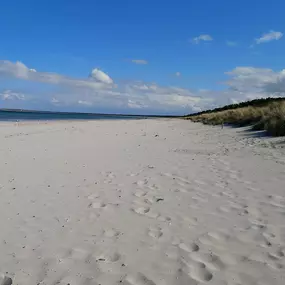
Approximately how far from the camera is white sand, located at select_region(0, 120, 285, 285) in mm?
3350

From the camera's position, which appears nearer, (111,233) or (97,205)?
(111,233)

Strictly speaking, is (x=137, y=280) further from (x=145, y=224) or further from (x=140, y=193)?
(x=140, y=193)

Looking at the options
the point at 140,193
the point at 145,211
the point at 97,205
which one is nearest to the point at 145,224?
the point at 145,211

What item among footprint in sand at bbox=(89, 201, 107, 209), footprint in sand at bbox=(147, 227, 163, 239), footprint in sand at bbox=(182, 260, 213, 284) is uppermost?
footprint in sand at bbox=(89, 201, 107, 209)

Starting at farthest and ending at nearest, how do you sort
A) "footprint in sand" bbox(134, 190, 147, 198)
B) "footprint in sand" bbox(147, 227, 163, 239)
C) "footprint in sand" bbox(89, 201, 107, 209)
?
"footprint in sand" bbox(134, 190, 147, 198)
"footprint in sand" bbox(89, 201, 107, 209)
"footprint in sand" bbox(147, 227, 163, 239)

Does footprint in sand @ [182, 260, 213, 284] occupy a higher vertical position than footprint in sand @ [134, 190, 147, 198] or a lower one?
lower

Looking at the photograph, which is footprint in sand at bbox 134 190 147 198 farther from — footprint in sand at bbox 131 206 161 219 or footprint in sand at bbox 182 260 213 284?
footprint in sand at bbox 182 260 213 284

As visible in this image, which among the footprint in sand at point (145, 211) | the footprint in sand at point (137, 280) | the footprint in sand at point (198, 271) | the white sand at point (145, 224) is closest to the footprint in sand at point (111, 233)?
Result: the white sand at point (145, 224)

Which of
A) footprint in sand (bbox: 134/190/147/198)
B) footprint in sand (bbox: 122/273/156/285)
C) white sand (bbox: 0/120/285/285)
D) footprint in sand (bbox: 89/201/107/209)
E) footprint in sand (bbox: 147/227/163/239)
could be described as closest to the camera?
footprint in sand (bbox: 122/273/156/285)

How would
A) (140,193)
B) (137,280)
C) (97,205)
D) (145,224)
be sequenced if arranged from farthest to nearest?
(140,193) < (97,205) < (145,224) < (137,280)

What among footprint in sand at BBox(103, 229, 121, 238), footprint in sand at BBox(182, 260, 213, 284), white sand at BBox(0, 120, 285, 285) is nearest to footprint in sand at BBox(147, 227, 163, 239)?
white sand at BBox(0, 120, 285, 285)

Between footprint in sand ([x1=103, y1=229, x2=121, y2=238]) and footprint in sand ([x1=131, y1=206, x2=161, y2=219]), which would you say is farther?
footprint in sand ([x1=131, y1=206, x2=161, y2=219])

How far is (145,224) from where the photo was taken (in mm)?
4633

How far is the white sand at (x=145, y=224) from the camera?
335cm
